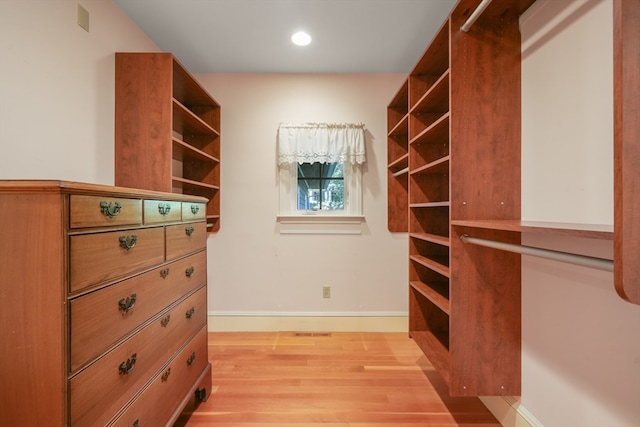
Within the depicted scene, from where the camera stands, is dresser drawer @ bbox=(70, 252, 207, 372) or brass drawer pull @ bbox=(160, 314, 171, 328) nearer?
dresser drawer @ bbox=(70, 252, 207, 372)

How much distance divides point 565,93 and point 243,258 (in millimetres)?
2613

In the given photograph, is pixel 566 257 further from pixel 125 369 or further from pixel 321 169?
pixel 321 169

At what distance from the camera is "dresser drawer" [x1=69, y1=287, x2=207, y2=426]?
85 cm

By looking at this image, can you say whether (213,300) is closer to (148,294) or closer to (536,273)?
(148,294)

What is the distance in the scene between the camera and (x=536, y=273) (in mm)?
1364

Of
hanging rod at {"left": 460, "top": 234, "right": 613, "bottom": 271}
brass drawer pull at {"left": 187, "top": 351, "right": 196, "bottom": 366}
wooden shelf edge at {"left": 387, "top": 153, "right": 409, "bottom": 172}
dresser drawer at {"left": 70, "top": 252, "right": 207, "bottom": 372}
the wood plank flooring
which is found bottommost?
the wood plank flooring

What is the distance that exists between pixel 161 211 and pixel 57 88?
0.97m

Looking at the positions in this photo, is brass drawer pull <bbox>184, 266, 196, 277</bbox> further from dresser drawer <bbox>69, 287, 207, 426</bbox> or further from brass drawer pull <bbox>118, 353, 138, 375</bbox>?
brass drawer pull <bbox>118, 353, 138, 375</bbox>

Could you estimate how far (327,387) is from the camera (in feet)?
6.35

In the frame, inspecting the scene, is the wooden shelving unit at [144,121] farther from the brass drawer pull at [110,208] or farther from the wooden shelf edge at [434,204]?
the wooden shelf edge at [434,204]

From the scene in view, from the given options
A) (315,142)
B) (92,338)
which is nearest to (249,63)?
(315,142)

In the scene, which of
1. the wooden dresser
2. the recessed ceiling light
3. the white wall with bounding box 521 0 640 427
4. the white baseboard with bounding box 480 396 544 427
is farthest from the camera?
the recessed ceiling light

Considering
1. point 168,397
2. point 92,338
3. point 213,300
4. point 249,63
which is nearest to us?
point 92,338

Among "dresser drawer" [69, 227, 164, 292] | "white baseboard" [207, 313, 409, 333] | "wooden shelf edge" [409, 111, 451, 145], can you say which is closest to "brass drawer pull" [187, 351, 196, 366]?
"dresser drawer" [69, 227, 164, 292]
